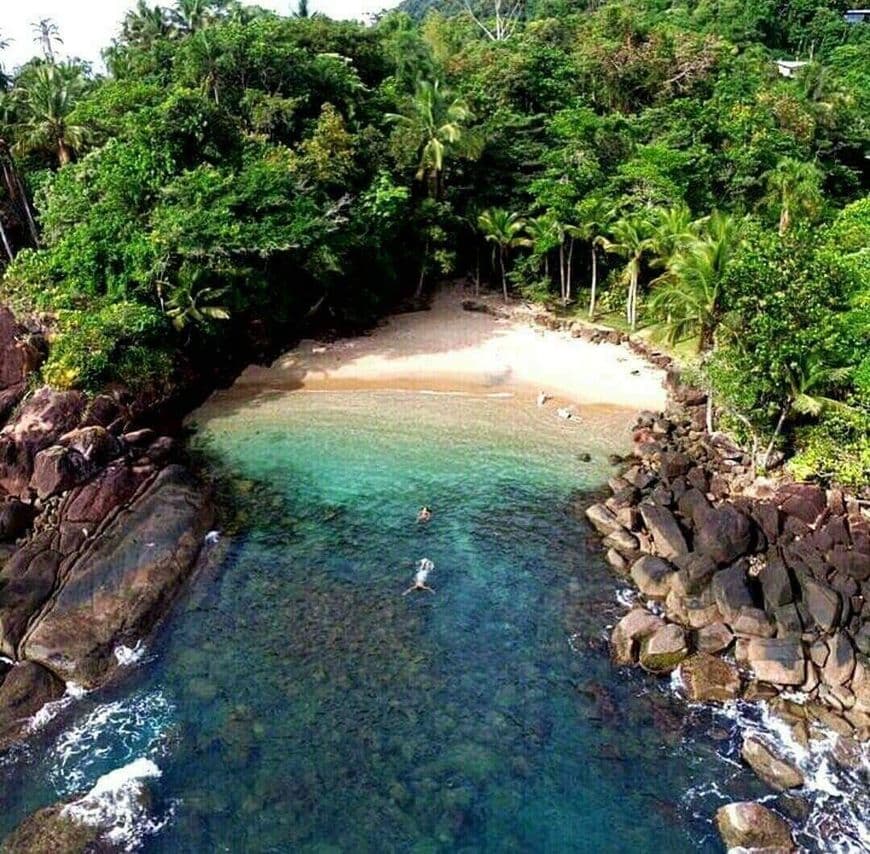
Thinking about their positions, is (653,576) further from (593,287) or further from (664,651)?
(593,287)

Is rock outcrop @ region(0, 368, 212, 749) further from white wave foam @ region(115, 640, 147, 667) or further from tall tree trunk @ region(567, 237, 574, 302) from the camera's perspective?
tall tree trunk @ region(567, 237, 574, 302)

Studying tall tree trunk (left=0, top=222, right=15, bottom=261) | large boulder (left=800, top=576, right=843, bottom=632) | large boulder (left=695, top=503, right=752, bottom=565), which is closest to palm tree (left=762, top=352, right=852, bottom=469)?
large boulder (left=695, top=503, right=752, bottom=565)

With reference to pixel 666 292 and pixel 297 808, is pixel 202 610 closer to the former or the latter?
pixel 297 808

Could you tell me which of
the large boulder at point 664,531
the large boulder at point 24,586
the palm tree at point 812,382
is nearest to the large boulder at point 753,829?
the large boulder at point 664,531

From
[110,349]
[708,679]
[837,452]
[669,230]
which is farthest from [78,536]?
[669,230]

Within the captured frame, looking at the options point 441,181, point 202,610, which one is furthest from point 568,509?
point 441,181

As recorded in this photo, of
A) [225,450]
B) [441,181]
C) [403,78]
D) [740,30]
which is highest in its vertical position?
[740,30]

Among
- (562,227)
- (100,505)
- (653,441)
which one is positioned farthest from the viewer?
(562,227)
